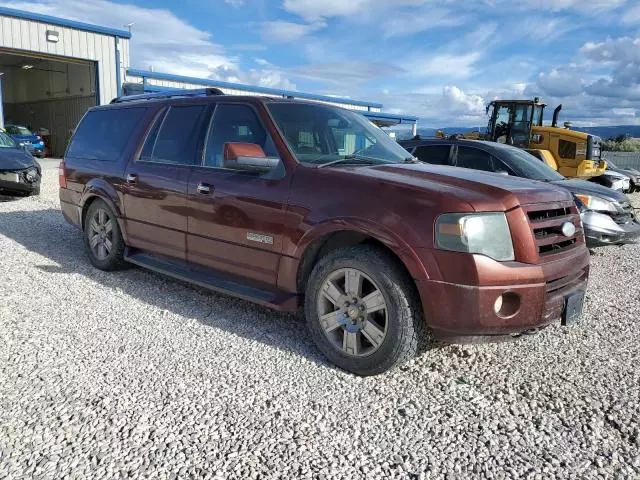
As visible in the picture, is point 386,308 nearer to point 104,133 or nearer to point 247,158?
point 247,158

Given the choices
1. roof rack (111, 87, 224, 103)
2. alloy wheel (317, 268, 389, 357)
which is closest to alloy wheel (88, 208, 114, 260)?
roof rack (111, 87, 224, 103)

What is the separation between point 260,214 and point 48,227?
560cm

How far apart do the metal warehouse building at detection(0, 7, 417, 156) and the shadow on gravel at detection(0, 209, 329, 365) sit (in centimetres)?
553

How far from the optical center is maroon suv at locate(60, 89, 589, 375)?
9.84 ft

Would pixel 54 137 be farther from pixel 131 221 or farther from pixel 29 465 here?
pixel 29 465

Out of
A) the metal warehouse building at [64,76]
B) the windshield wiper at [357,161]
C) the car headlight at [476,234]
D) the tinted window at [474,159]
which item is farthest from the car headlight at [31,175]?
the car headlight at [476,234]

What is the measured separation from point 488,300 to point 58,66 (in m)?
33.4

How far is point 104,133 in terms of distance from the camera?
18.7 ft

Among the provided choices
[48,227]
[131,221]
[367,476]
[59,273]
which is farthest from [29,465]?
[48,227]

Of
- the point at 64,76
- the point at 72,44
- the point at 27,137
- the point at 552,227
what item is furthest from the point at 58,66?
the point at 552,227

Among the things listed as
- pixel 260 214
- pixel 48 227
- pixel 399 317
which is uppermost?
pixel 260 214

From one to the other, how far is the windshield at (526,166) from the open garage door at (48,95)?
77.0 feet

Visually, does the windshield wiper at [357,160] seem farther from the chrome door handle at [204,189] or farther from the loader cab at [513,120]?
the loader cab at [513,120]

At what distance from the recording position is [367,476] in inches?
92.0
